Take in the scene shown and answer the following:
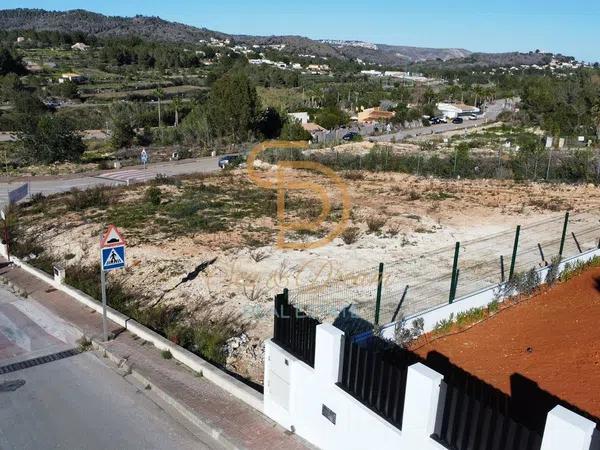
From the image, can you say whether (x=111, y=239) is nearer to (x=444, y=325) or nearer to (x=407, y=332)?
(x=407, y=332)

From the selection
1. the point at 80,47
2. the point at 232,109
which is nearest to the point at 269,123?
the point at 232,109

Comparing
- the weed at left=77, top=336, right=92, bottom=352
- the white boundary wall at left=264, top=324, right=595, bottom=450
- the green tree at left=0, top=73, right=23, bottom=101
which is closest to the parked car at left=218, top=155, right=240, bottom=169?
the weed at left=77, top=336, right=92, bottom=352

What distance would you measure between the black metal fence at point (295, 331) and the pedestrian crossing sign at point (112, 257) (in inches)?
154

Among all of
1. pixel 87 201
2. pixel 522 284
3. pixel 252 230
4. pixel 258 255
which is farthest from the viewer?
pixel 87 201

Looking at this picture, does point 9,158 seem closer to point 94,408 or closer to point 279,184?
point 279,184

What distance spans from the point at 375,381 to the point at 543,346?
454 centimetres

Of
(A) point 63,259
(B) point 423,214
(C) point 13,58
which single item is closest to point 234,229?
(A) point 63,259

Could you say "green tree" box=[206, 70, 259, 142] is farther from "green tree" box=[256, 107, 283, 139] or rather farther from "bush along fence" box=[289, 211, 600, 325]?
"bush along fence" box=[289, 211, 600, 325]

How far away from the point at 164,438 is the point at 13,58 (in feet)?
404

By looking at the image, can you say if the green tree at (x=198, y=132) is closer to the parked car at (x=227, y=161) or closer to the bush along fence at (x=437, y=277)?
the parked car at (x=227, y=161)

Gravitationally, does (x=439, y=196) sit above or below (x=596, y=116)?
below

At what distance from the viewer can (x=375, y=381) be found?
20.5 feet

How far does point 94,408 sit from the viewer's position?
834 centimetres

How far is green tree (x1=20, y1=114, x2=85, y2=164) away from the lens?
Result: 40478mm
